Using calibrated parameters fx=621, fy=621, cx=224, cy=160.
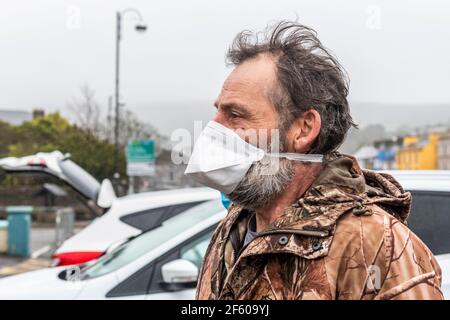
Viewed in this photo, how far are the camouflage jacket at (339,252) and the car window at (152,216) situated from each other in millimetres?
4401

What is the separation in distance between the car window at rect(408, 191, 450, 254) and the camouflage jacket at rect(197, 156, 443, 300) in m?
1.93

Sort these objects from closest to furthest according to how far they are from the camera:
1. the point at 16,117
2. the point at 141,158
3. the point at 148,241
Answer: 1. the point at 148,241
2. the point at 141,158
3. the point at 16,117

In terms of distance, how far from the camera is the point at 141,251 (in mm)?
4148

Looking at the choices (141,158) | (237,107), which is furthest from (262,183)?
(141,158)

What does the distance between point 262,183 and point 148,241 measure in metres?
2.69

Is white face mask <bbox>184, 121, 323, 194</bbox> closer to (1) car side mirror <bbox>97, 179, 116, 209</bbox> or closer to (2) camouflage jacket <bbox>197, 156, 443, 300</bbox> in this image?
(2) camouflage jacket <bbox>197, 156, 443, 300</bbox>

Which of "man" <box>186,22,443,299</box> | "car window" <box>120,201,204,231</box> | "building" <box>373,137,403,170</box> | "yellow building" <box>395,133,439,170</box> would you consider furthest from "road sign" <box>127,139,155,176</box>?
"yellow building" <box>395,133,439,170</box>

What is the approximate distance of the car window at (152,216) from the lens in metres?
6.19

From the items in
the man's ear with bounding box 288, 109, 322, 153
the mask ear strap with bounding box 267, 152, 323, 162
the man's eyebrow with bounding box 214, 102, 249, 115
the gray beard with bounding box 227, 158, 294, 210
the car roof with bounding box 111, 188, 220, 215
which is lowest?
the car roof with bounding box 111, 188, 220, 215

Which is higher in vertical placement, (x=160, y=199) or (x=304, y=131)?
(x=304, y=131)

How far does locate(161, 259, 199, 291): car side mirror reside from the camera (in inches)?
147

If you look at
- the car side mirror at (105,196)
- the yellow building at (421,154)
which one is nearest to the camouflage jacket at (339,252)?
the car side mirror at (105,196)

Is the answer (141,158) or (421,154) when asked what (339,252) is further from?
(421,154)

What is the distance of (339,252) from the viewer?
150 cm
